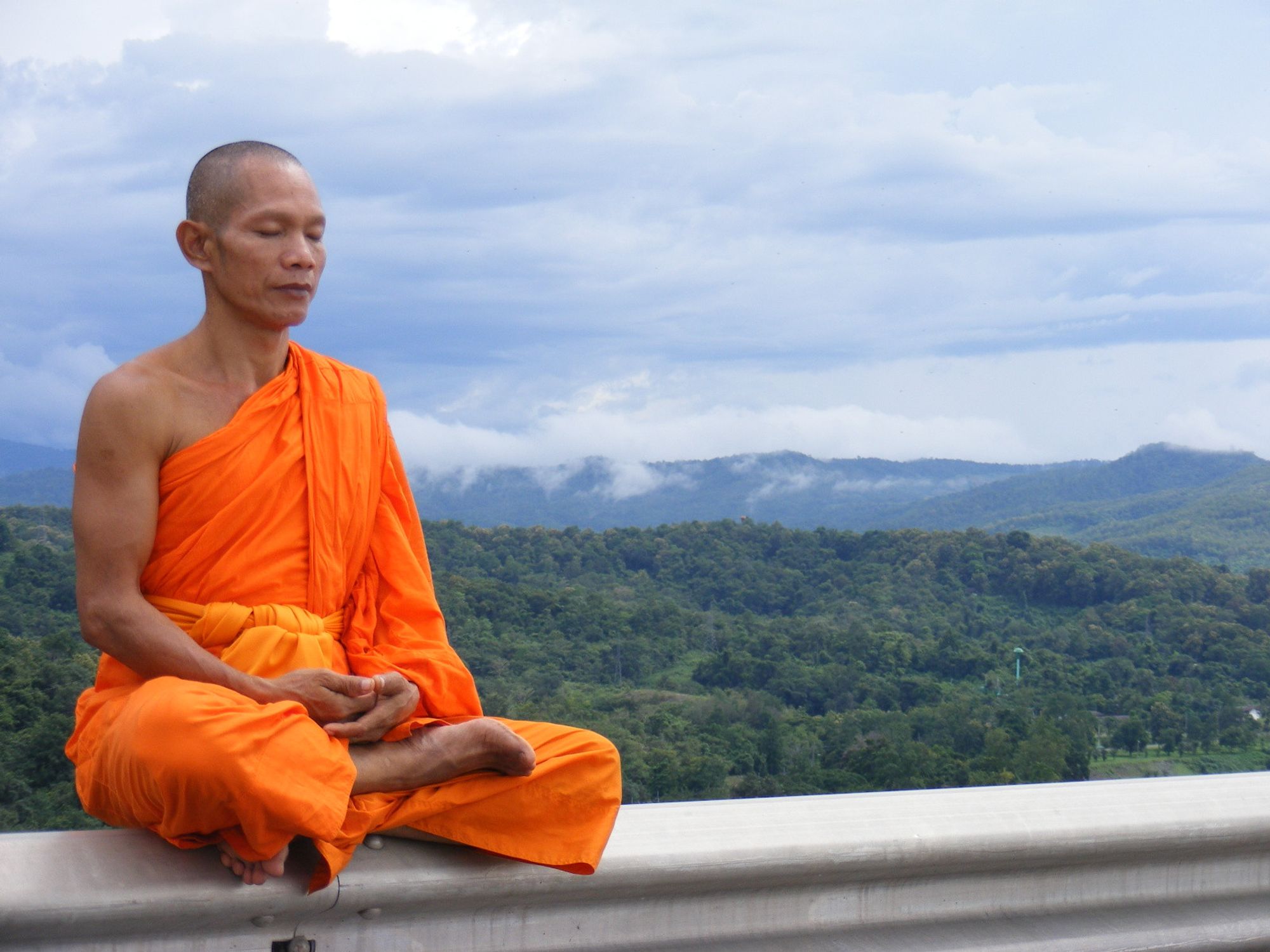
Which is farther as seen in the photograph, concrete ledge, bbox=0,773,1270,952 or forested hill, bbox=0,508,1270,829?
forested hill, bbox=0,508,1270,829

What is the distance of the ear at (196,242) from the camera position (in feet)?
7.34

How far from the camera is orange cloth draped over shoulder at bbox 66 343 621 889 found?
1.96m

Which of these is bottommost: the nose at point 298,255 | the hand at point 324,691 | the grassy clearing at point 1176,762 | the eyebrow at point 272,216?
the grassy clearing at point 1176,762

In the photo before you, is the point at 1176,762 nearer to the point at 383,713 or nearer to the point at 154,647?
the point at 383,713

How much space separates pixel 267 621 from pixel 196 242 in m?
0.71

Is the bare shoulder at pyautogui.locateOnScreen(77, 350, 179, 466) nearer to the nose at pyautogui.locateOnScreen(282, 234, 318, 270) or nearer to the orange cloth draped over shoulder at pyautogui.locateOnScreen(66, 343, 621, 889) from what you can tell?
the orange cloth draped over shoulder at pyautogui.locateOnScreen(66, 343, 621, 889)

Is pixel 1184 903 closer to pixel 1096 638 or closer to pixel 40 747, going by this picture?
pixel 40 747

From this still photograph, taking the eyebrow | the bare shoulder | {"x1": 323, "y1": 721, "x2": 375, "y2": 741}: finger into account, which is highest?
the eyebrow

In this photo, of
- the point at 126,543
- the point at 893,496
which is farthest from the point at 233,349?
the point at 893,496

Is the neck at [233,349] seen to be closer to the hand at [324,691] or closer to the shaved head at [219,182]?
the shaved head at [219,182]

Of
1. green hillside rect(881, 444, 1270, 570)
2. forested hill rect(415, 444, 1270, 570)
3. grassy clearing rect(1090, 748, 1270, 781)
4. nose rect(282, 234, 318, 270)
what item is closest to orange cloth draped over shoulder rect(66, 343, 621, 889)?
nose rect(282, 234, 318, 270)

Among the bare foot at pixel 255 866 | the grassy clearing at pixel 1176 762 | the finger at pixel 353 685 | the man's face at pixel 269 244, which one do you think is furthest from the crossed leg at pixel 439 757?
the grassy clearing at pixel 1176 762

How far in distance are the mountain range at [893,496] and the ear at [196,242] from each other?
20.3 m

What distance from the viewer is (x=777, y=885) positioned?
229 centimetres
